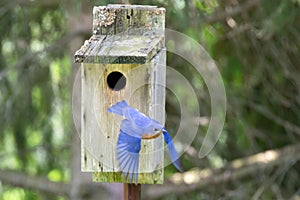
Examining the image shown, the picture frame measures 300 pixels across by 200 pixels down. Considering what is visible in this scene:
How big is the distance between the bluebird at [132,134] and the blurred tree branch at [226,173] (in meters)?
1.88

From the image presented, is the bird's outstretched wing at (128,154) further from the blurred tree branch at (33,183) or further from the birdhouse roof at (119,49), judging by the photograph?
the blurred tree branch at (33,183)

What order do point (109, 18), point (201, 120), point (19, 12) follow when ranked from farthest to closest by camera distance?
1. point (201, 120)
2. point (19, 12)
3. point (109, 18)

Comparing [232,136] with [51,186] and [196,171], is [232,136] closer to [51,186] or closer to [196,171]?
[196,171]

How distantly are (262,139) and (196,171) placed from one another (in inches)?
16.1

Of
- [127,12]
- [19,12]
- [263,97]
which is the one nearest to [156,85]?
[127,12]

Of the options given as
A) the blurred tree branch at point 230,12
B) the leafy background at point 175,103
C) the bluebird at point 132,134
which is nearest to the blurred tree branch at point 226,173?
the leafy background at point 175,103

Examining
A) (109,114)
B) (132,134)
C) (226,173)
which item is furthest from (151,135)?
(226,173)

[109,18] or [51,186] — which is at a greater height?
[109,18]

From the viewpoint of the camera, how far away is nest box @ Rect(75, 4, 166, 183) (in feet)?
7.66

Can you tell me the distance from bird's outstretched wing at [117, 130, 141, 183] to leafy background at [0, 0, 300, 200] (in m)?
1.60

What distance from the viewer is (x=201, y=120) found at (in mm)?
4121

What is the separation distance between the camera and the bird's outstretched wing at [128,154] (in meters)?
2.22

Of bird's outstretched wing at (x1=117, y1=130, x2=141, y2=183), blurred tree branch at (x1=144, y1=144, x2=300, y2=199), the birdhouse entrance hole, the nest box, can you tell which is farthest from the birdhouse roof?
blurred tree branch at (x1=144, y1=144, x2=300, y2=199)

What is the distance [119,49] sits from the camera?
2.27 metres
